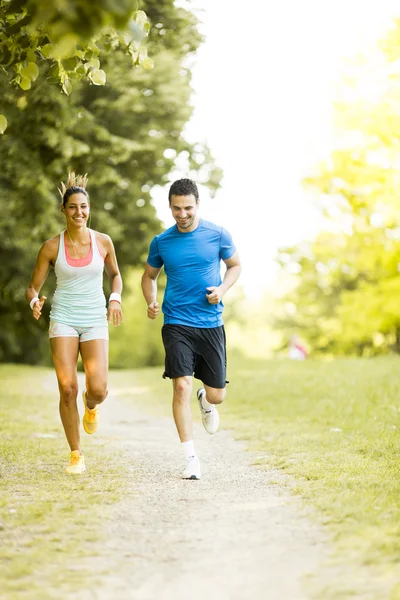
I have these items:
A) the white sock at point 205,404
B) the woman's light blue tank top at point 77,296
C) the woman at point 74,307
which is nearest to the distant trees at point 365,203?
the white sock at point 205,404

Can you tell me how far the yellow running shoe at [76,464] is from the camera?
23.0ft

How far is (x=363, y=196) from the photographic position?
21.7 metres

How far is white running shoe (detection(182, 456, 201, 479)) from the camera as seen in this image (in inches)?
264

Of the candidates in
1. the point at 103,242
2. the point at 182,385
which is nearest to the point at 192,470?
the point at 182,385

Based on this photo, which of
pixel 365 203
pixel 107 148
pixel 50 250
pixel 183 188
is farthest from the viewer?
pixel 365 203

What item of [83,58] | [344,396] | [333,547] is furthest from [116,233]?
[333,547]

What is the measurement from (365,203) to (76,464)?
54.8 feet

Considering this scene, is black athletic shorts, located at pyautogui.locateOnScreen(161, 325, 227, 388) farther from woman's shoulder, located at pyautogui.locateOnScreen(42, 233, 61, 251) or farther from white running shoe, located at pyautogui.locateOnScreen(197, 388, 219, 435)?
woman's shoulder, located at pyautogui.locateOnScreen(42, 233, 61, 251)

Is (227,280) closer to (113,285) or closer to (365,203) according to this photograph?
(113,285)

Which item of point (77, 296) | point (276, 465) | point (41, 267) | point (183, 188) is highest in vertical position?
point (183, 188)

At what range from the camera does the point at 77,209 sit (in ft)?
23.2

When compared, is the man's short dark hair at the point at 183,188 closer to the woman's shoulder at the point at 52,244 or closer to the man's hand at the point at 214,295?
the man's hand at the point at 214,295

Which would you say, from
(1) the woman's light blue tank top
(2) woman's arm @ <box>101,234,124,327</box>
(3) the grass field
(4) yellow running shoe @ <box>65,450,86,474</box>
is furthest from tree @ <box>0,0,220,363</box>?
(4) yellow running shoe @ <box>65,450,86,474</box>

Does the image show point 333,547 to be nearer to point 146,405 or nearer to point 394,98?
point 146,405
